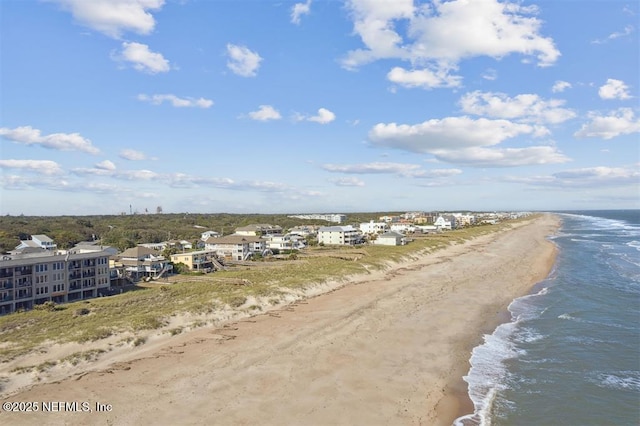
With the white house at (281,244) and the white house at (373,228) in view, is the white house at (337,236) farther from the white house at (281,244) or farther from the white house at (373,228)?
the white house at (373,228)

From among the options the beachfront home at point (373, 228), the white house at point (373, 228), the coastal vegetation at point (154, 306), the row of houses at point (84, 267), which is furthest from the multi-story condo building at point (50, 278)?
the white house at point (373, 228)

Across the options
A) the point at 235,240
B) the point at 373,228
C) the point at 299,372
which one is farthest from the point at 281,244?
the point at 299,372

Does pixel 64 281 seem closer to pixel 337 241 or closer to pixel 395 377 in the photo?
pixel 395 377

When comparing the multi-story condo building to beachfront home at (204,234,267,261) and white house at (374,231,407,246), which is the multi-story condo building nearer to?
beachfront home at (204,234,267,261)

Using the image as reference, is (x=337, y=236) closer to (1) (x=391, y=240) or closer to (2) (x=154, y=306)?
(1) (x=391, y=240)

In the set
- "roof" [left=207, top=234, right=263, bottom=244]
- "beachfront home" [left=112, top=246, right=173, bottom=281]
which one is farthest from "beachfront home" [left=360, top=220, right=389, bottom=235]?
"beachfront home" [left=112, top=246, right=173, bottom=281]
